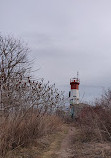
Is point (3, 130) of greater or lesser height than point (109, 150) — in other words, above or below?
above

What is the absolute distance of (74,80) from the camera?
25250 mm

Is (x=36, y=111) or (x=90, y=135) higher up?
(x=36, y=111)

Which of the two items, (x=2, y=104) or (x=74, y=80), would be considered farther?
(x=74, y=80)

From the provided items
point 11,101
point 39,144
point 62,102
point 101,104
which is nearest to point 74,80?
point 62,102

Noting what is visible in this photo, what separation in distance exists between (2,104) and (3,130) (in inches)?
25.3

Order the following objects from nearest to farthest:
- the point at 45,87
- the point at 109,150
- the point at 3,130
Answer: the point at 3,130
the point at 109,150
the point at 45,87

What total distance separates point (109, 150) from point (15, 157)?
270 cm

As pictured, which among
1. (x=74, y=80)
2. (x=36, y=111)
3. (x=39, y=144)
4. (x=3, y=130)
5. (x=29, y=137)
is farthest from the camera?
(x=74, y=80)

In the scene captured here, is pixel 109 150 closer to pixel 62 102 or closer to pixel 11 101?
pixel 11 101

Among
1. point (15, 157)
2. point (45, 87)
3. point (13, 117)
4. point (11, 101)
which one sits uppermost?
point (45, 87)

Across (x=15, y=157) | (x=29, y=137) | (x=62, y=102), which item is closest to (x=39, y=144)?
(x=29, y=137)

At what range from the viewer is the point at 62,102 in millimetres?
12281

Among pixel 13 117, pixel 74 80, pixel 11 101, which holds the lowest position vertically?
pixel 13 117

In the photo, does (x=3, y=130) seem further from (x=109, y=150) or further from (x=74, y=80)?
(x=74, y=80)
